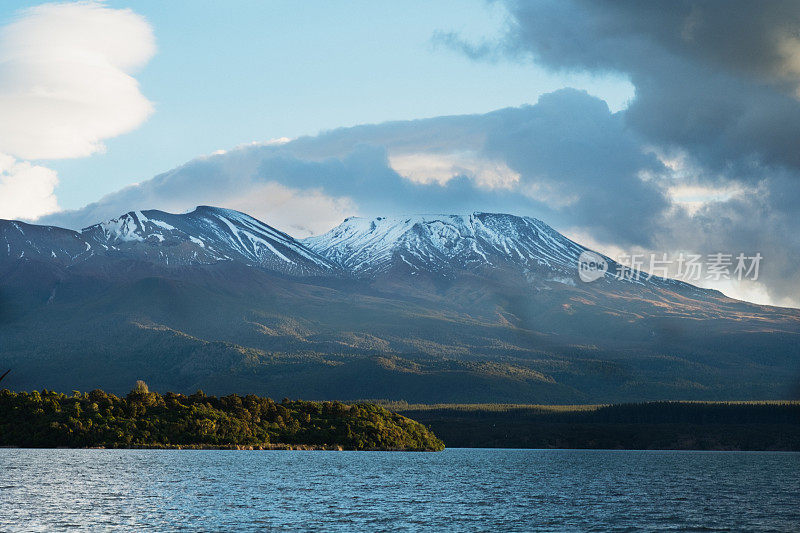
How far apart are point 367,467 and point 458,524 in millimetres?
93602

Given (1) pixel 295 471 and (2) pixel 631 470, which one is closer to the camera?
(1) pixel 295 471

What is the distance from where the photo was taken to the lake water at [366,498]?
295ft

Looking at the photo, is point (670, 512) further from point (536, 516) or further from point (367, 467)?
point (367, 467)

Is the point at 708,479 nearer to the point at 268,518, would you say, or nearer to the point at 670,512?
the point at 670,512

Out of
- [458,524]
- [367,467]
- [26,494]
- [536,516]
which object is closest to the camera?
[458,524]

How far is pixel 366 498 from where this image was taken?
116 m

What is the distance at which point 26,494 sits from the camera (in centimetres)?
10700

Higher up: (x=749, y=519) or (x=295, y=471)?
(x=749, y=519)

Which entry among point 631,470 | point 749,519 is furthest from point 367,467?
point 749,519

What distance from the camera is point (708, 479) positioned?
6412 inches

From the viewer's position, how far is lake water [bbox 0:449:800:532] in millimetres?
89875

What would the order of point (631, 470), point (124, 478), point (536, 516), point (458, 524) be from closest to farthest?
1. point (458, 524)
2. point (536, 516)
3. point (124, 478)
4. point (631, 470)

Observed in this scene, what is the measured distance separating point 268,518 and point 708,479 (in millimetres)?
99553

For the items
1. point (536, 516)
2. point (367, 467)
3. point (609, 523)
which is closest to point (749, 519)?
point (609, 523)
